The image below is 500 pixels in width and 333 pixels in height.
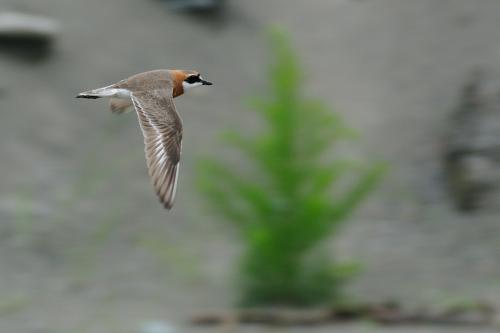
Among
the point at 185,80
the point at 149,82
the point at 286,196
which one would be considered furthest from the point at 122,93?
the point at 286,196

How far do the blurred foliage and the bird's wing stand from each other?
3.24m

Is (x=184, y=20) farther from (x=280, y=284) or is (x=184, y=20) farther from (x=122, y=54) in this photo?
(x=280, y=284)

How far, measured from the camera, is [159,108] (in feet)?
14.0

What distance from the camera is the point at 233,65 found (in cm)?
1169

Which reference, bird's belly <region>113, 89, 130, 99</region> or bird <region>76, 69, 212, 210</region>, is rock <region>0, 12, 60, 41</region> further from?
Result: bird's belly <region>113, 89, 130, 99</region>

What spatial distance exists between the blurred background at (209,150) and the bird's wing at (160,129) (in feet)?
12.2

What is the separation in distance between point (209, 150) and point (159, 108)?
6.22m

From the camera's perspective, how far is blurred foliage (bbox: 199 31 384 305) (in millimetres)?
7695

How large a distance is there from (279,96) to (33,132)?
3.69 meters

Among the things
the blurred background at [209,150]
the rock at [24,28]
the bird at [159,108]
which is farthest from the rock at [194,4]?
the bird at [159,108]

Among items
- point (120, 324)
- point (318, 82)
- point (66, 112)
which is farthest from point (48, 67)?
point (120, 324)

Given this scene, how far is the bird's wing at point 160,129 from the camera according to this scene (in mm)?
4148

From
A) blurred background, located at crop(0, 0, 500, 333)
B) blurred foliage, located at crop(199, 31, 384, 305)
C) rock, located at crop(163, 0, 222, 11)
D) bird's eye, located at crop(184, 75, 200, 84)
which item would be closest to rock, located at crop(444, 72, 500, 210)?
blurred background, located at crop(0, 0, 500, 333)

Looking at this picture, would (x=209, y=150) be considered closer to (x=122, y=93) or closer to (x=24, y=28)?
(x=24, y=28)
